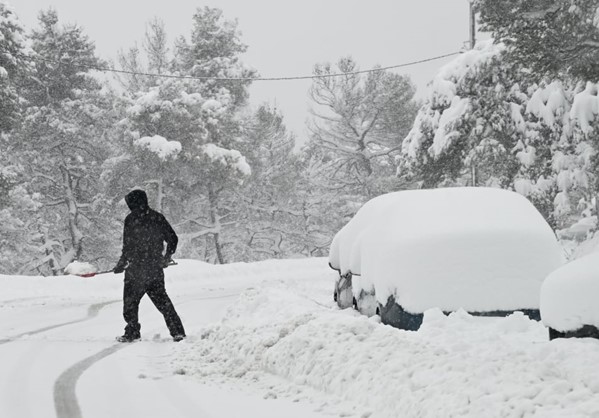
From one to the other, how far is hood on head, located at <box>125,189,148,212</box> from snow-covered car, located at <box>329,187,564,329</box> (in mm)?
2538

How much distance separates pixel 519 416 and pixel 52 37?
104ft

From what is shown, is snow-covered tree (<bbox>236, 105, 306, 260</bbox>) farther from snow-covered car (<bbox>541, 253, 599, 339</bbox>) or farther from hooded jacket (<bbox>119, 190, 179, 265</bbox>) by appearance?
snow-covered car (<bbox>541, 253, 599, 339</bbox>)

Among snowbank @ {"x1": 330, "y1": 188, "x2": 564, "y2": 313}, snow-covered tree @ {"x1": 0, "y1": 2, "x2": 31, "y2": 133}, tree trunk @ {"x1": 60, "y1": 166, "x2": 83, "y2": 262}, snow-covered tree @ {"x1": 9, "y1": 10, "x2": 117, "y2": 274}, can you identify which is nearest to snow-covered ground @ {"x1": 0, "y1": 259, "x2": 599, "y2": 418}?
snowbank @ {"x1": 330, "y1": 188, "x2": 564, "y2": 313}

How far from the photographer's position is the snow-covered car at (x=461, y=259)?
22.7 feet

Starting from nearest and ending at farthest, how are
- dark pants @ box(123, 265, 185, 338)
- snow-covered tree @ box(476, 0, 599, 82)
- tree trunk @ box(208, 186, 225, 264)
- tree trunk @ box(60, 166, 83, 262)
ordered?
1. dark pants @ box(123, 265, 185, 338)
2. snow-covered tree @ box(476, 0, 599, 82)
3. tree trunk @ box(60, 166, 83, 262)
4. tree trunk @ box(208, 186, 225, 264)

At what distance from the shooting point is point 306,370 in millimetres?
5188

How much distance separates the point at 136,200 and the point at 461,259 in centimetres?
340

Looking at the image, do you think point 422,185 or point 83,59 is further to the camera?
point 83,59

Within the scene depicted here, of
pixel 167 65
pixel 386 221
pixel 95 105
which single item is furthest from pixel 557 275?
pixel 167 65

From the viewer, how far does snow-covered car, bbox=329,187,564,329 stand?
6922 mm

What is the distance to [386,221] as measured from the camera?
7965 mm

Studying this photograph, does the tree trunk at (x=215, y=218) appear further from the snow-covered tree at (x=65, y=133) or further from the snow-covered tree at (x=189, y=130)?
the snow-covered tree at (x=65, y=133)

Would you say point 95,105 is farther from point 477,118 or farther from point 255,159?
point 477,118

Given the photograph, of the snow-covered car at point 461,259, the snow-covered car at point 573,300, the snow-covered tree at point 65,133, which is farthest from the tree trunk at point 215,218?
the snow-covered car at point 573,300
